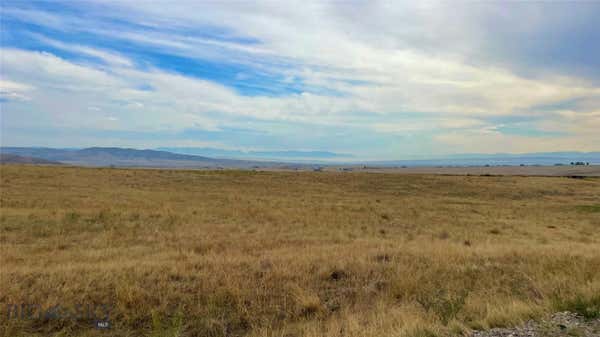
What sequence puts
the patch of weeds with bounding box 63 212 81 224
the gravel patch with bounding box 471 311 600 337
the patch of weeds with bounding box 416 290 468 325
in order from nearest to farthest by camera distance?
the gravel patch with bounding box 471 311 600 337 < the patch of weeds with bounding box 416 290 468 325 < the patch of weeds with bounding box 63 212 81 224

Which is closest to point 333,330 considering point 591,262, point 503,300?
point 503,300

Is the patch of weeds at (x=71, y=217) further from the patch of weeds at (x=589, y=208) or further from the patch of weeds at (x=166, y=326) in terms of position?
the patch of weeds at (x=589, y=208)

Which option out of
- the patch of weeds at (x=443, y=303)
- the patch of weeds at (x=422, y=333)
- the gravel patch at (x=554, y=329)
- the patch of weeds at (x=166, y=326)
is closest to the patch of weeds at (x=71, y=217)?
the patch of weeds at (x=166, y=326)

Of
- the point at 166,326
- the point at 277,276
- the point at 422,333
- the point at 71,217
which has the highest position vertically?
the point at 422,333

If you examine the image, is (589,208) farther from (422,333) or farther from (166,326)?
(166,326)

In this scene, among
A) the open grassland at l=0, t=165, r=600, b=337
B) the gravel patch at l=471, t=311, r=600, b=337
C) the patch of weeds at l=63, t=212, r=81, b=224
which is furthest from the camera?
the patch of weeds at l=63, t=212, r=81, b=224

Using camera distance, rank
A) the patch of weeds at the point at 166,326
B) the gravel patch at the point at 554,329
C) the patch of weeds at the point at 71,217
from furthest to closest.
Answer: the patch of weeds at the point at 71,217 < the patch of weeds at the point at 166,326 < the gravel patch at the point at 554,329

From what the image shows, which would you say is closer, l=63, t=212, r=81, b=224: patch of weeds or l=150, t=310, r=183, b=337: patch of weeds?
l=150, t=310, r=183, b=337: patch of weeds

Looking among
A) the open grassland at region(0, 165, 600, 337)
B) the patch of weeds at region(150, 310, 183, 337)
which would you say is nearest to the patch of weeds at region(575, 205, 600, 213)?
the open grassland at region(0, 165, 600, 337)

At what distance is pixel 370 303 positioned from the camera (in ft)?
23.0

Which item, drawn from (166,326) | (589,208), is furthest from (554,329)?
(589,208)

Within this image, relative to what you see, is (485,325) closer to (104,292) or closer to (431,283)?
(431,283)

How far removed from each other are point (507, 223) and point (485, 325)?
690 inches

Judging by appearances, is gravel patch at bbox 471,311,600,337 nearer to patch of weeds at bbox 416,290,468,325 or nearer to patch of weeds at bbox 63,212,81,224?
patch of weeds at bbox 416,290,468,325
